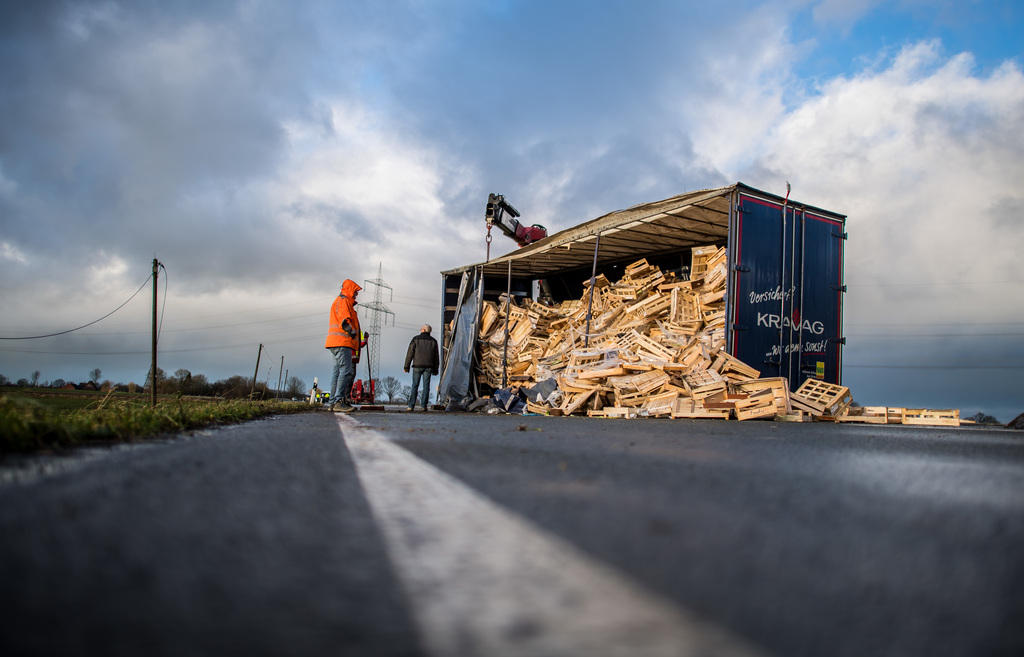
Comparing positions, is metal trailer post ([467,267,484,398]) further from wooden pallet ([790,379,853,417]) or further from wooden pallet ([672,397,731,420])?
wooden pallet ([790,379,853,417])

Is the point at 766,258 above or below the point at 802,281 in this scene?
above

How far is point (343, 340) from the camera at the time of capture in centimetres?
1225

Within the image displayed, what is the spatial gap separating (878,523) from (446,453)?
2.18m

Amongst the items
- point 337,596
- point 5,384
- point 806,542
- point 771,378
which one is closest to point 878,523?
point 806,542

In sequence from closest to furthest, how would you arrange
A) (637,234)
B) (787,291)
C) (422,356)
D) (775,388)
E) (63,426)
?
(63,426), (775,388), (787,291), (637,234), (422,356)

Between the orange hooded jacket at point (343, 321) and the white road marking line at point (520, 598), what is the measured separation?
10988 millimetres

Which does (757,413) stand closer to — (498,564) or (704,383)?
(704,383)

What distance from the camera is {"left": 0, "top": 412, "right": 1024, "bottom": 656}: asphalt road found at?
2.92ft

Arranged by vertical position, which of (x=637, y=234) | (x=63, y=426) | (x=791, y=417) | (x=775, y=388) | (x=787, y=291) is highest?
(x=637, y=234)

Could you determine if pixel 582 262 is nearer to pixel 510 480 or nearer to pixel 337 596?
pixel 510 480

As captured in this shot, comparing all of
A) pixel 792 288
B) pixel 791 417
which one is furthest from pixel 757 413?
pixel 792 288

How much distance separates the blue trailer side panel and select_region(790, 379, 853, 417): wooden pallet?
71 cm

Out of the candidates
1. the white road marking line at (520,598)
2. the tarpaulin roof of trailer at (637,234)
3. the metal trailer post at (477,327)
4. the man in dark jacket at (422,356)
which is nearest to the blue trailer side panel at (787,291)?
the tarpaulin roof of trailer at (637,234)

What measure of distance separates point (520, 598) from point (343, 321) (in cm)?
1172
